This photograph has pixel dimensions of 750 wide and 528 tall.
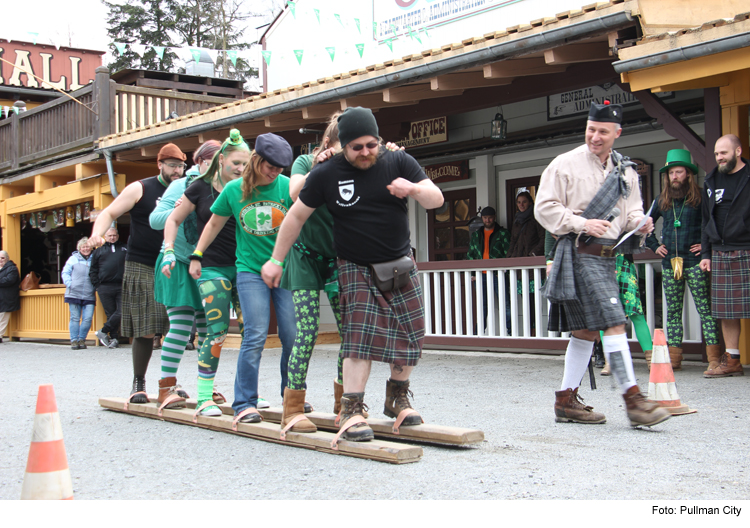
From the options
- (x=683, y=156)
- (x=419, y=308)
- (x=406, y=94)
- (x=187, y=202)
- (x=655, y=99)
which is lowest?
(x=419, y=308)

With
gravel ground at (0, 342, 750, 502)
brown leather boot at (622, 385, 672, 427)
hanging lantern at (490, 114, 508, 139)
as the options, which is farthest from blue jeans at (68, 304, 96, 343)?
brown leather boot at (622, 385, 672, 427)

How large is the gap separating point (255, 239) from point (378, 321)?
42.2 inches

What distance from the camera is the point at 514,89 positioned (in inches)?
354

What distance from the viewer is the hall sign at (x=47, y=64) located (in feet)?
69.6

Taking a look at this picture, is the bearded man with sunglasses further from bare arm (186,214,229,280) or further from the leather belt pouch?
the leather belt pouch

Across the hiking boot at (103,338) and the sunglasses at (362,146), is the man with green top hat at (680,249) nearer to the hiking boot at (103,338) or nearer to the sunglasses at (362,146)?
the sunglasses at (362,146)

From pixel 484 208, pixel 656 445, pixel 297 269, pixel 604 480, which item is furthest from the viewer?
pixel 484 208

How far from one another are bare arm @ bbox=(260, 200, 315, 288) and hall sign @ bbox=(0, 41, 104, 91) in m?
19.8

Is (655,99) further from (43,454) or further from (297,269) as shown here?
(43,454)

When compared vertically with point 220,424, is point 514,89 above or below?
above

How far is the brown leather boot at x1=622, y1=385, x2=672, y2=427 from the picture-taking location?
407cm

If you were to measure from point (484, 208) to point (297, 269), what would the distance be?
22.4 ft

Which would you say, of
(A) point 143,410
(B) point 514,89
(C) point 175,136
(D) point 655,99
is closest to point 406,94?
(B) point 514,89

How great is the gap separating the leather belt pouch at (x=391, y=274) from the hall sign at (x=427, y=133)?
814cm
